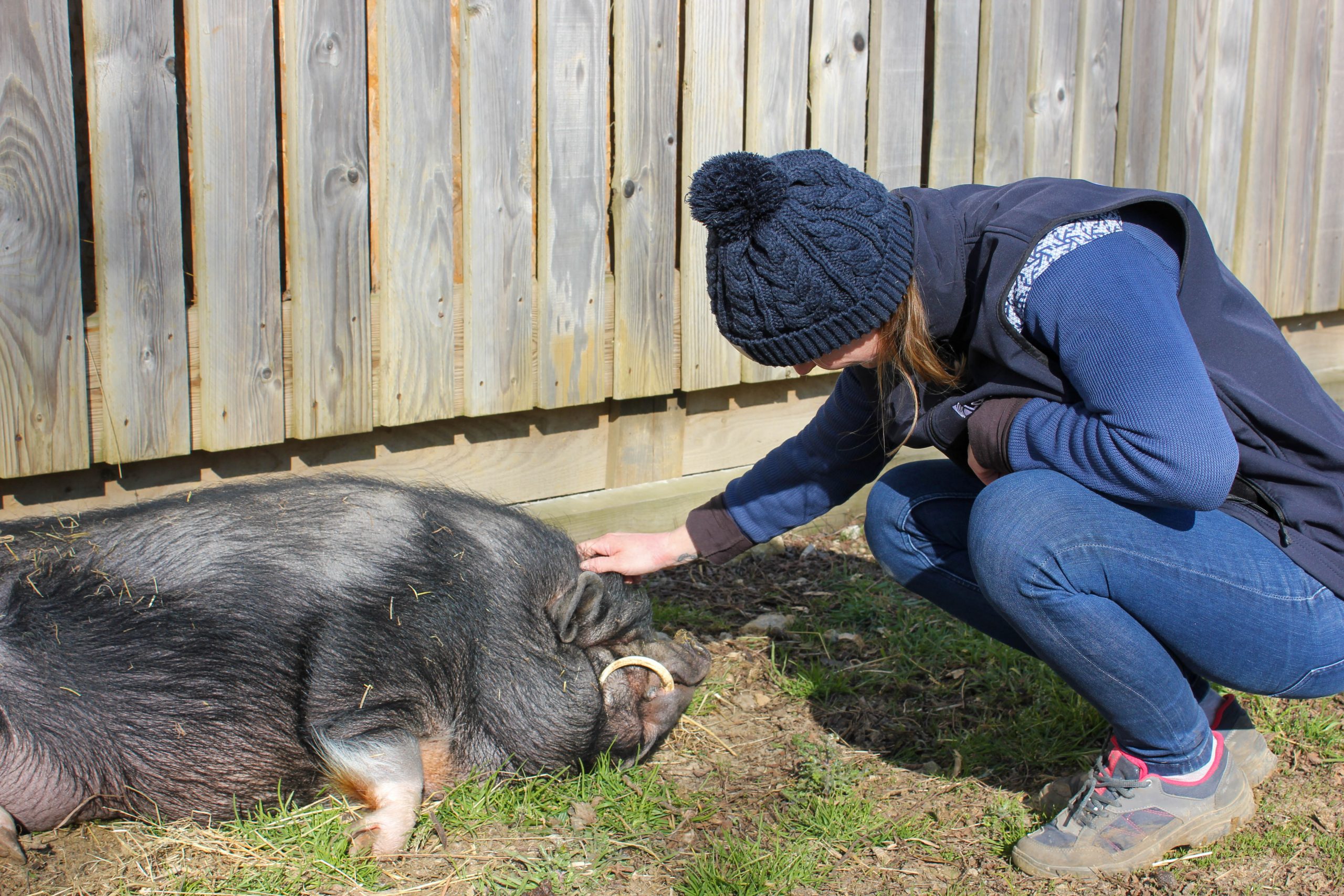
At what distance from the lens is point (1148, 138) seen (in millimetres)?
4652

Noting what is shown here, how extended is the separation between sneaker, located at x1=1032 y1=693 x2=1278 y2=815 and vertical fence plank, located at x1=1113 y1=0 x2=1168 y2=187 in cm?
248

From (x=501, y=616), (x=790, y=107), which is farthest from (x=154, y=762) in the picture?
(x=790, y=107)

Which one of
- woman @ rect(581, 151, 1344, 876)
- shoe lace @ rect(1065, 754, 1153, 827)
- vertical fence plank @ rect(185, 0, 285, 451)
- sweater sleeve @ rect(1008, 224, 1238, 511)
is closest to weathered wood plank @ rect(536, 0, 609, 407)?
vertical fence plank @ rect(185, 0, 285, 451)

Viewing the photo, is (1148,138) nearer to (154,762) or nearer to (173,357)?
(173,357)

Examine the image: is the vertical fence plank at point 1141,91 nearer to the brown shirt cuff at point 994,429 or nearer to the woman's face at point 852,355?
the brown shirt cuff at point 994,429

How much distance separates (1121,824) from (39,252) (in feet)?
8.43

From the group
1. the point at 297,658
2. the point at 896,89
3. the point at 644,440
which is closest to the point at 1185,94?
the point at 896,89

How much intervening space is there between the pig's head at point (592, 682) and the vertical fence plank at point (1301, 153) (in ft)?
12.2

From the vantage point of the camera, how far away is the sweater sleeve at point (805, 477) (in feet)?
8.89

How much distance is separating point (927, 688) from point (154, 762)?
185 centimetres

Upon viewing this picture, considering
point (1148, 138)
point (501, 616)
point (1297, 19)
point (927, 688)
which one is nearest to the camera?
Result: point (501, 616)

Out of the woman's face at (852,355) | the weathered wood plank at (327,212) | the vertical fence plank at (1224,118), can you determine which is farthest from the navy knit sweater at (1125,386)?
the vertical fence plank at (1224,118)

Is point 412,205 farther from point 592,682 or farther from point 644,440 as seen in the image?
point 592,682

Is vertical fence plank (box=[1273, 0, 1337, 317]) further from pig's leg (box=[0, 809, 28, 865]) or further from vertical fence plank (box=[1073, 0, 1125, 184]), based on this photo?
pig's leg (box=[0, 809, 28, 865])
